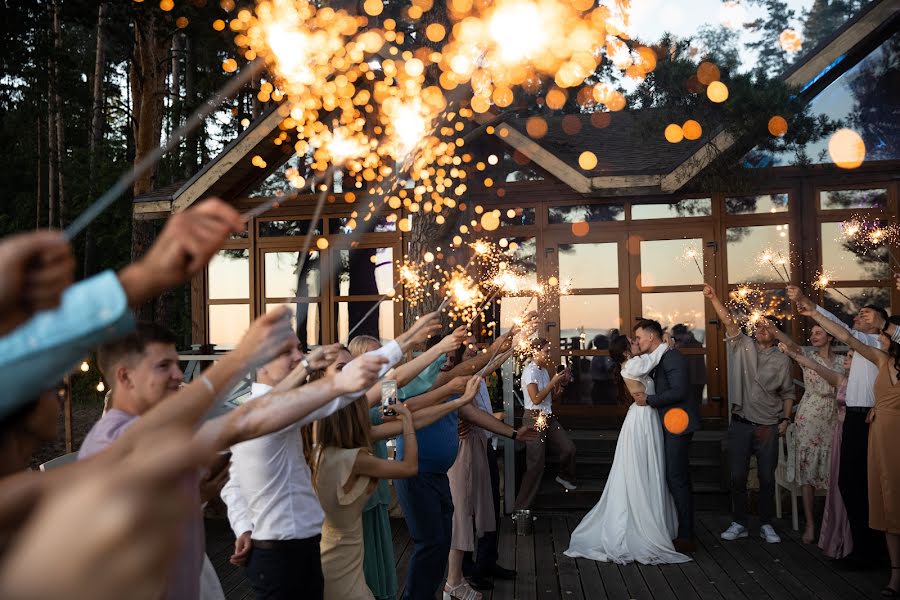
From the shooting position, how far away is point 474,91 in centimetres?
988

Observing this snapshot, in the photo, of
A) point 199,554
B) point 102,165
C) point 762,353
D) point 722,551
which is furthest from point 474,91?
point 102,165

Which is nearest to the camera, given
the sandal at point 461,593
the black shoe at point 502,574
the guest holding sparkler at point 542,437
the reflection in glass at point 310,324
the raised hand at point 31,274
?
the raised hand at point 31,274

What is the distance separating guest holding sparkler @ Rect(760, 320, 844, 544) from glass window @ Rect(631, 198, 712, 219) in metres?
3.39

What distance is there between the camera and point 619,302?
11188mm

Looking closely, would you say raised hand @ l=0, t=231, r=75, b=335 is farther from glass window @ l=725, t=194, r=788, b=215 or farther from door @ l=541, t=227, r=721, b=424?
glass window @ l=725, t=194, r=788, b=215

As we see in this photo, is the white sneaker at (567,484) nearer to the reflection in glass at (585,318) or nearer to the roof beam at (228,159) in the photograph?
the reflection in glass at (585,318)

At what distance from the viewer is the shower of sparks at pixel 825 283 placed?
10.6m

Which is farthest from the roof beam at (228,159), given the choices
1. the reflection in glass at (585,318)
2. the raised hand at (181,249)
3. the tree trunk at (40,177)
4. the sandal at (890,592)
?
the tree trunk at (40,177)

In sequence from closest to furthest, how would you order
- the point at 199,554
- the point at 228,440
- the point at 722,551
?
the point at 228,440, the point at 199,554, the point at 722,551

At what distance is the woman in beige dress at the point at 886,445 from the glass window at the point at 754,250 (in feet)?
15.1

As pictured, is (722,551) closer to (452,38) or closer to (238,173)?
(452,38)

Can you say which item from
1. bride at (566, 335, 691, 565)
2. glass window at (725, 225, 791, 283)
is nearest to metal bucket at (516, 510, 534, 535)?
bride at (566, 335, 691, 565)

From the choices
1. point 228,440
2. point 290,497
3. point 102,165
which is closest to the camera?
point 228,440

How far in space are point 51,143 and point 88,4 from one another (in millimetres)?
14196
